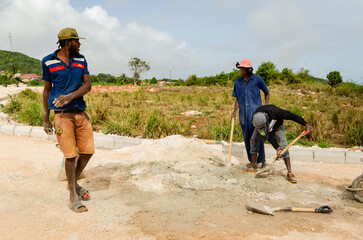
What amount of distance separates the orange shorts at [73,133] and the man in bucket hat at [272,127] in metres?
2.24

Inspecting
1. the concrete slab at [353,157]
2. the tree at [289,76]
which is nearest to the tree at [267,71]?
the tree at [289,76]

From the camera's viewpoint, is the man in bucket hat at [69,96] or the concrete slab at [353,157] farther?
the concrete slab at [353,157]

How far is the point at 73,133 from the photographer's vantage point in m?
3.11

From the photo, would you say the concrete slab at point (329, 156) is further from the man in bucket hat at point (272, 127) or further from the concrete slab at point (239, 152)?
the man in bucket hat at point (272, 127)

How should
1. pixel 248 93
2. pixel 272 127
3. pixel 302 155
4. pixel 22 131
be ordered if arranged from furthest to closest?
pixel 22 131
pixel 302 155
pixel 248 93
pixel 272 127

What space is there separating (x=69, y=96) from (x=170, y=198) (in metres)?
1.68

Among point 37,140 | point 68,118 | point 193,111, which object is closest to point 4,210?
point 68,118

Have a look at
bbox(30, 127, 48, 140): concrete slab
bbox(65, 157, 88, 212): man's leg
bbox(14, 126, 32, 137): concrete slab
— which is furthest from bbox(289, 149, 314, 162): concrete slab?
bbox(14, 126, 32, 137): concrete slab

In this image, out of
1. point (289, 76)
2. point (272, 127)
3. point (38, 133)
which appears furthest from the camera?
point (289, 76)

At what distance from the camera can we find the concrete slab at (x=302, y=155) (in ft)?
17.1

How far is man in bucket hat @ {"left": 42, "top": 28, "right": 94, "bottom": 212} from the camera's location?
2934mm

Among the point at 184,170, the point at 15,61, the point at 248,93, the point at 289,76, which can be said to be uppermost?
the point at 15,61

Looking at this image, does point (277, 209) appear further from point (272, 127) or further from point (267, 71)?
point (267, 71)

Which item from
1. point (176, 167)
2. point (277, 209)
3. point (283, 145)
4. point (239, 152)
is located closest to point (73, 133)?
point (176, 167)
